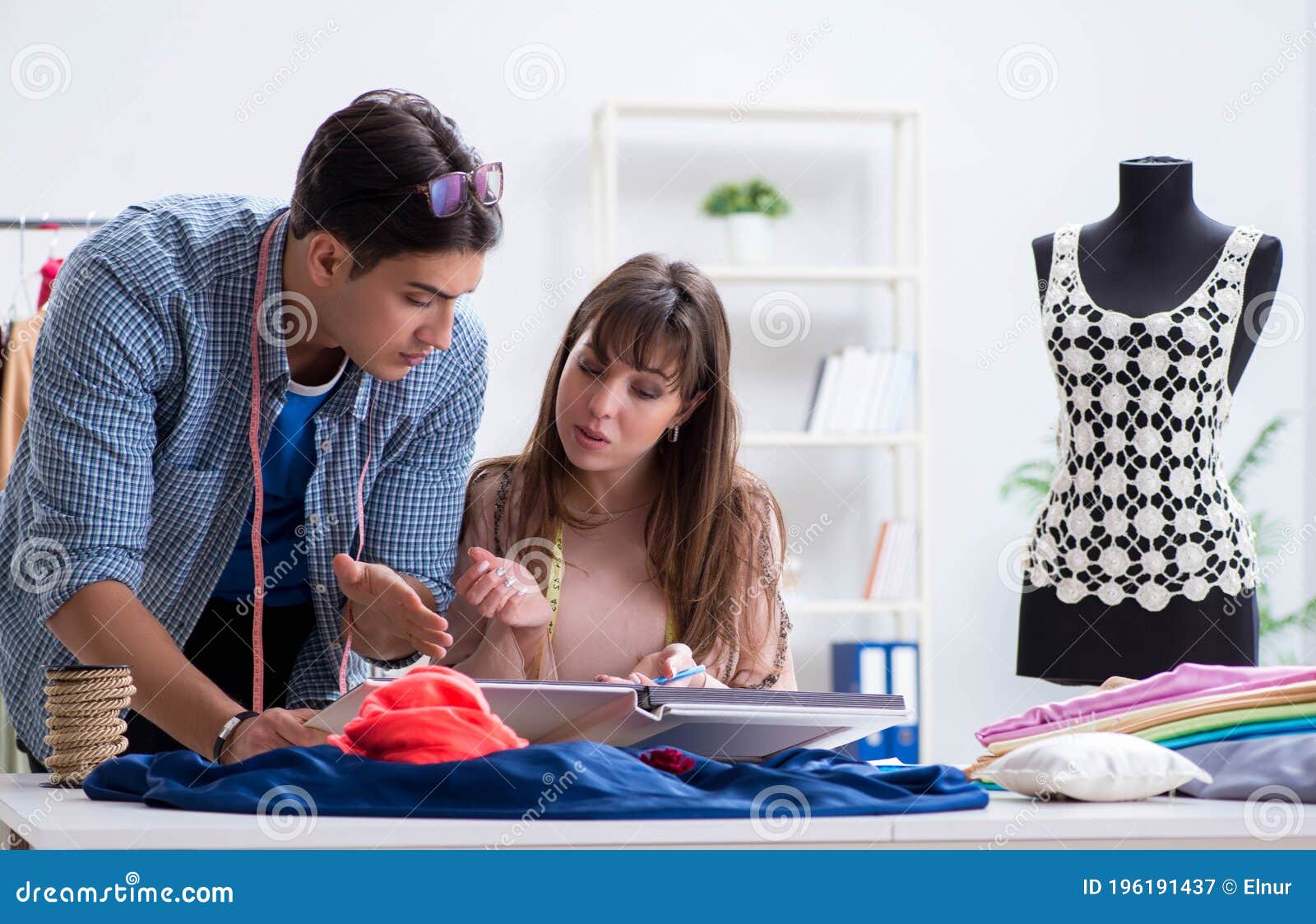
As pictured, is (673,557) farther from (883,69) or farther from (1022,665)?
(883,69)

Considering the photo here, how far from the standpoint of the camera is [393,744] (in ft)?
3.46

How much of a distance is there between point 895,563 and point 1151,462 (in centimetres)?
179

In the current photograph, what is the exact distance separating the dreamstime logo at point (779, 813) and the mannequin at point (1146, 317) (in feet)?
3.35

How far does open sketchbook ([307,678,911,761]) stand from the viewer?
110cm

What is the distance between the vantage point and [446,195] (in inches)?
57.8

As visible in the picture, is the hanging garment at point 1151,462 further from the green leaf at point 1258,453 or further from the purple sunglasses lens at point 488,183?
the green leaf at point 1258,453

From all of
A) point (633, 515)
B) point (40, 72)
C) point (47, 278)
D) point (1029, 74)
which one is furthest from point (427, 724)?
point (1029, 74)

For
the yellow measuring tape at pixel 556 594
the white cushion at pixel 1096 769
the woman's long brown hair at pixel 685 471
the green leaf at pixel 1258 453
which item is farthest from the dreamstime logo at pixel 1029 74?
the white cushion at pixel 1096 769

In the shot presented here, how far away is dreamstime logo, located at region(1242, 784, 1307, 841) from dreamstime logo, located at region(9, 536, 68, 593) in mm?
1124

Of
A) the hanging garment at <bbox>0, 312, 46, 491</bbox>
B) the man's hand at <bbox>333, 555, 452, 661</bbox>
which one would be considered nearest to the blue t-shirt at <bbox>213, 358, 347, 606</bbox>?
the man's hand at <bbox>333, 555, 452, 661</bbox>

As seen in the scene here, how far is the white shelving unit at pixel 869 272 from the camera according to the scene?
3607 mm
